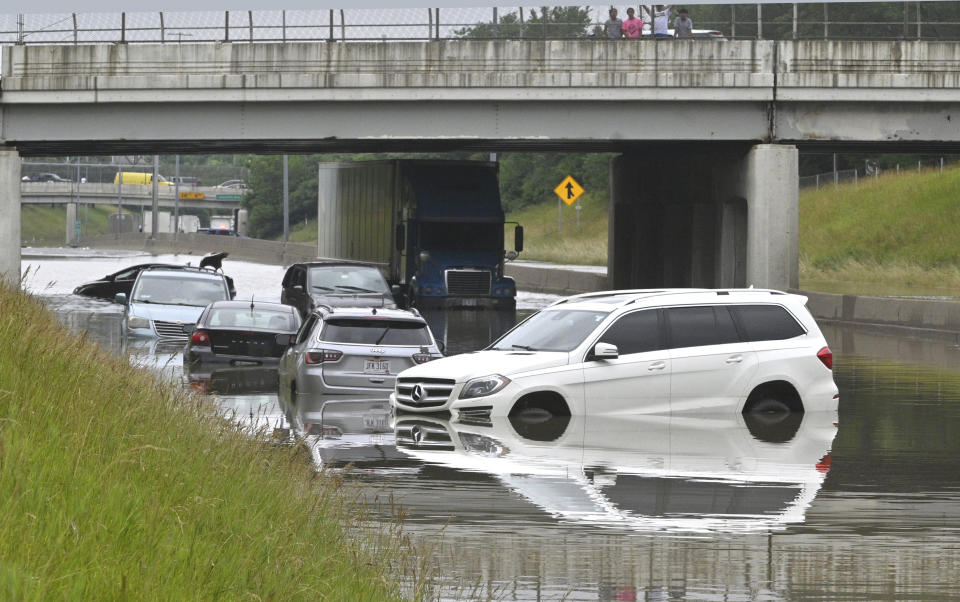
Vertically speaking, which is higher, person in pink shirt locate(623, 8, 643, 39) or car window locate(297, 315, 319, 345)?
person in pink shirt locate(623, 8, 643, 39)

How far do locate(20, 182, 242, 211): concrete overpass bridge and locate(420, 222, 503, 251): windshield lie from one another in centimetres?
11771

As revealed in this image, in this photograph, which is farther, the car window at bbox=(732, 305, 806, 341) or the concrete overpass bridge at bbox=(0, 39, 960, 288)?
the concrete overpass bridge at bbox=(0, 39, 960, 288)

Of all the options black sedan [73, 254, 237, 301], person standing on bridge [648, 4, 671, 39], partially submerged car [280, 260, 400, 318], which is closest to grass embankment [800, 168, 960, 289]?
person standing on bridge [648, 4, 671, 39]

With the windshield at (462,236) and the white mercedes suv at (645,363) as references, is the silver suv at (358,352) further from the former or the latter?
the windshield at (462,236)

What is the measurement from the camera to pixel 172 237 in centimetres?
11200

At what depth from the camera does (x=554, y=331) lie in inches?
698

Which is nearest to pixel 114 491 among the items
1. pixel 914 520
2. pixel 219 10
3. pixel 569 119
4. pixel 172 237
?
pixel 914 520

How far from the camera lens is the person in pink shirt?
38.7 metres

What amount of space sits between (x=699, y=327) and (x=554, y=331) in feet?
5.53

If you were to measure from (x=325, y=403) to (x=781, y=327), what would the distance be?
223 inches

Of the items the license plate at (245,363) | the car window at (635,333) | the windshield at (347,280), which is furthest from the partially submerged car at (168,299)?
the car window at (635,333)

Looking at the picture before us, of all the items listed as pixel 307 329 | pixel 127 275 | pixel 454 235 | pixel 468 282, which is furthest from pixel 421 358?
pixel 127 275

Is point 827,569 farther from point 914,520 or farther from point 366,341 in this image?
point 366,341

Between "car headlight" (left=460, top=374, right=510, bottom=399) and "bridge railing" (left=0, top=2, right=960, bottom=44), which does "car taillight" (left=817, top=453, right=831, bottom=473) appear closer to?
"car headlight" (left=460, top=374, right=510, bottom=399)
